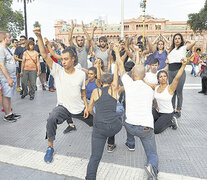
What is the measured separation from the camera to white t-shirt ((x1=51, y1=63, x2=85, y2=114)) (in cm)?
298

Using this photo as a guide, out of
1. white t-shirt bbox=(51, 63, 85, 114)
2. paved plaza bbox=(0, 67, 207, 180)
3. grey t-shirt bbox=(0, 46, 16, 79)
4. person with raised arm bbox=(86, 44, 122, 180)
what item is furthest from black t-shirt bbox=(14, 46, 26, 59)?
person with raised arm bbox=(86, 44, 122, 180)

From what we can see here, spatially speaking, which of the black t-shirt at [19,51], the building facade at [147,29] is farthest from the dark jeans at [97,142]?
the building facade at [147,29]

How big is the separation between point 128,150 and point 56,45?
5.35 metres

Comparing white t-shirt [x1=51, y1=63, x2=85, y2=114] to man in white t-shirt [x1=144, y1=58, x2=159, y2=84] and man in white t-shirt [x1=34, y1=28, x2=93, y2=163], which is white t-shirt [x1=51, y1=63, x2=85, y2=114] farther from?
man in white t-shirt [x1=144, y1=58, x2=159, y2=84]

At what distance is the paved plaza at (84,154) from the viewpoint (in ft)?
8.25

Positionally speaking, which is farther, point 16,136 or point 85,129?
point 85,129

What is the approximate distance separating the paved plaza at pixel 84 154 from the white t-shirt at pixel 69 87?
0.76m

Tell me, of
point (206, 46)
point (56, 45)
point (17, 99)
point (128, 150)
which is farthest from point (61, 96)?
point (206, 46)

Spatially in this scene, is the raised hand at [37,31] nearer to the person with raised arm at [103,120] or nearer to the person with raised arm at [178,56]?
the person with raised arm at [103,120]

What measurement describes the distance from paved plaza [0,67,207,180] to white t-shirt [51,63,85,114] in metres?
0.76

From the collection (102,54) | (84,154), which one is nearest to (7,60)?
(102,54)

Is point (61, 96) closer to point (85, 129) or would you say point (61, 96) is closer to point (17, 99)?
point (85, 129)

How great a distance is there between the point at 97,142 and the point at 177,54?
3217 millimetres

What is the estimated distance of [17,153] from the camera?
3.03 m
